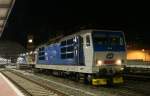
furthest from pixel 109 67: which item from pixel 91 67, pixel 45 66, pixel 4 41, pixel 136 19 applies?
pixel 4 41

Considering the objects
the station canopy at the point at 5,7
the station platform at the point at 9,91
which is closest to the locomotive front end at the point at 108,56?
the station platform at the point at 9,91

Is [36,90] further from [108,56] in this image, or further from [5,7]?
[5,7]

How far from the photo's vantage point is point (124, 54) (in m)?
23.3

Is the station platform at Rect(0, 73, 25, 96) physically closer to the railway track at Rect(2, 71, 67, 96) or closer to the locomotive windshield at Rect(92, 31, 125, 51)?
the railway track at Rect(2, 71, 67, 96)

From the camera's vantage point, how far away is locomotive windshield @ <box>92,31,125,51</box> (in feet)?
75.1

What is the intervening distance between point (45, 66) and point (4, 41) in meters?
31.6

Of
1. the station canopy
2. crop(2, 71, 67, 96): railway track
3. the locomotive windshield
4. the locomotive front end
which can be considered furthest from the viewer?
the station canopy

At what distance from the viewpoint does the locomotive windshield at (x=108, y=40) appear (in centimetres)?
2289

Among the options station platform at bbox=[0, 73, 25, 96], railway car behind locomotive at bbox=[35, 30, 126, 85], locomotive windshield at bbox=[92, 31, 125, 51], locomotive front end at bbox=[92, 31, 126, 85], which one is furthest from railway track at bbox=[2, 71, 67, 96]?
locomotive windshield at bbox=[92, 31, 125, 51]

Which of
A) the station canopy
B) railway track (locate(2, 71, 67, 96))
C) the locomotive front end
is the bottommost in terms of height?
railway track (locate(2, 71, 67, 96))

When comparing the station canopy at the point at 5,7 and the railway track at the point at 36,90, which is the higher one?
the station canopy at the point at 5,7

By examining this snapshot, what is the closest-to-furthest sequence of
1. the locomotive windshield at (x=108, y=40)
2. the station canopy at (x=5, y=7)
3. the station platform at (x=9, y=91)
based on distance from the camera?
the station platform at (x=9, y=91), the locomotive windshield at (x=108, y=40), the station canopy at (x=5, y=7)

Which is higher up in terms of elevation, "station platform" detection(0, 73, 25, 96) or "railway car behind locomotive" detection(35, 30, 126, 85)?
"railway car behind locomotive" detection(35, 30, 126, 85)

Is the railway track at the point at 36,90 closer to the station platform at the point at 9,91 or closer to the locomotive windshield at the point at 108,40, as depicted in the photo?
the station platform at the point at 9,91
